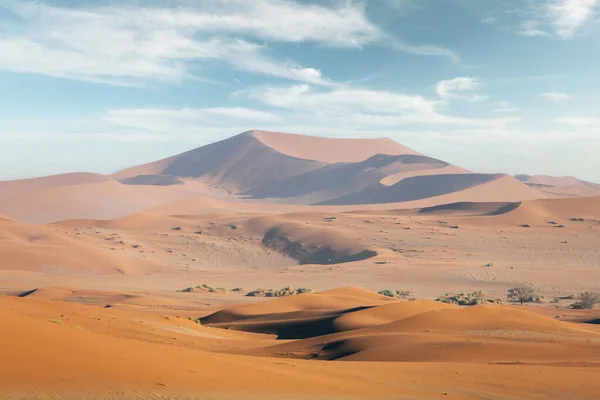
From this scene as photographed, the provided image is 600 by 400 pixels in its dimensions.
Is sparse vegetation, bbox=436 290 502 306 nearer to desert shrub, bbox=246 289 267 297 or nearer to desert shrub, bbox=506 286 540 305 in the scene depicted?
desert shrub, bbox=506 286 540 305

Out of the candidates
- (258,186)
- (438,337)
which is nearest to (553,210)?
(438,337)

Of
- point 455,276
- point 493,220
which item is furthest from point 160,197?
point 455,276

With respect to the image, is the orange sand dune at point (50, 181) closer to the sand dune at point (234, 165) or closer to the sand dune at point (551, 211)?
the sand dune at point (234, 165)

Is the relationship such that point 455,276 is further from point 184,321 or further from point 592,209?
point 592,209

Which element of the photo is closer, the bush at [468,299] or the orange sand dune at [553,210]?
the bush at [468,299]

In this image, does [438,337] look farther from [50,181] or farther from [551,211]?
[50,181]

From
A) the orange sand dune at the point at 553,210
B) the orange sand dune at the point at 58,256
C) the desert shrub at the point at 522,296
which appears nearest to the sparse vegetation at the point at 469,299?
the desert shrub at the point at 522,296
